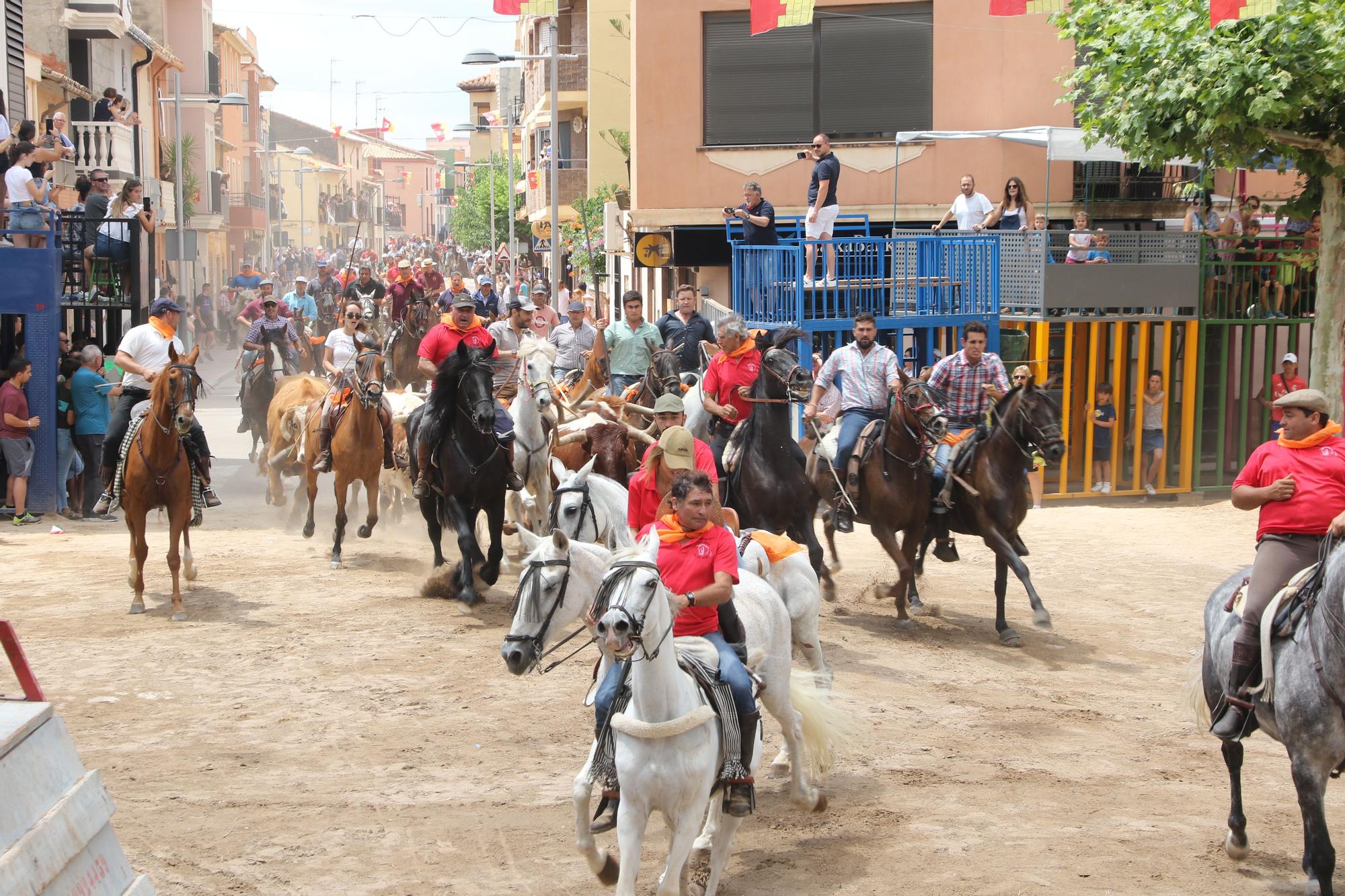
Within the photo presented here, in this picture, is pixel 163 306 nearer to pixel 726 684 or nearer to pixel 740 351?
pixel 740 351

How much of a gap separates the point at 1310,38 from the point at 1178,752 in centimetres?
1010

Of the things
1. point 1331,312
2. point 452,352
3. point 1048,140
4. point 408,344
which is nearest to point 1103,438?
point 1331,312

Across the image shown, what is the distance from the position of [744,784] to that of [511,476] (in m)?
7.12

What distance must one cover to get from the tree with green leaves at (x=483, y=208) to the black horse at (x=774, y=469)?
59475 mm

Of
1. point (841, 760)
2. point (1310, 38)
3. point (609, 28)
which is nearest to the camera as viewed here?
point (841, 760)

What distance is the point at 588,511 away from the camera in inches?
408

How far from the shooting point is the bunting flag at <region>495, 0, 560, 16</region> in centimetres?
1775

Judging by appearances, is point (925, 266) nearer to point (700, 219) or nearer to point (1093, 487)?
point (1093, 487)

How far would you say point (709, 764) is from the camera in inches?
237

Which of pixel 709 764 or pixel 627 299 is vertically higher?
pixel 627 299

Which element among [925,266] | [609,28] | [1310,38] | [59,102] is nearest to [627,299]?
[925,266]

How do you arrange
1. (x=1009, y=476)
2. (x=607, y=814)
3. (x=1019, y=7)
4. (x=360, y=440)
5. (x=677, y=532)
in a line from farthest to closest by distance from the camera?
1. (x=1019, y=7)
2. (x=360, y=440)
3. (x=1009, y=476)
4. (x=677, y=532)
5. (x=607, y=814)

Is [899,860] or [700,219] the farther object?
[700,219]

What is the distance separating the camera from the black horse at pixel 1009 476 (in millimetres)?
11570
